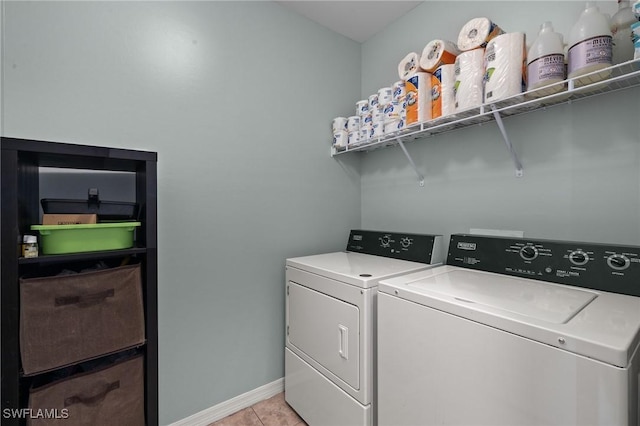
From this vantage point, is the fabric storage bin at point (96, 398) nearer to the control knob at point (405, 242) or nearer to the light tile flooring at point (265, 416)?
the light tile flooring at point (265, 416)

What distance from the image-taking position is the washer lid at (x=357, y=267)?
1.32 m

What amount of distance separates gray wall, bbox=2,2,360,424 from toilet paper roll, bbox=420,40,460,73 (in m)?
0.84

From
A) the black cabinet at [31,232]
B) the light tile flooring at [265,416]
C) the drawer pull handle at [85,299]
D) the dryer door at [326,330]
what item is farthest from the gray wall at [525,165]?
the drawer pull handle at [85,299]

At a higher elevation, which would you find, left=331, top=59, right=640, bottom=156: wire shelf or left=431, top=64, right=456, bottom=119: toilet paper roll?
left=431, top=64, right=456, bottom=119: toilet paper roll

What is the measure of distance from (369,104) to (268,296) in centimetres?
149

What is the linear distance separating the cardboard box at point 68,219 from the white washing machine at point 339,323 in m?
1.02

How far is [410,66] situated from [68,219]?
1.86 metres

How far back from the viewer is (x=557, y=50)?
1.12 metres

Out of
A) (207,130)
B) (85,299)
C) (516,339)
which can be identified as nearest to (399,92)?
(207,130)

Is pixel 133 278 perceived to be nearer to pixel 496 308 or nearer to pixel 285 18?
pixel 496 308

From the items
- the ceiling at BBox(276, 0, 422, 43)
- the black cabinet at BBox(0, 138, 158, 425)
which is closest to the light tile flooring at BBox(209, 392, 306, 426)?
the black cabinet at BBox(0, 138, 158, 425)

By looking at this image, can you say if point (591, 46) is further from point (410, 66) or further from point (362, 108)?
point (362, 108)

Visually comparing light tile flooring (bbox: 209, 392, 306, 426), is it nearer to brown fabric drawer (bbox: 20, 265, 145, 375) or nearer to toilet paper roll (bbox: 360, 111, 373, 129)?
brown fabric drawer (bbox: 20, 265, 145, 375)

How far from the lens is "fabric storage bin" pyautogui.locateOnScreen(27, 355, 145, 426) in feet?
3.45
